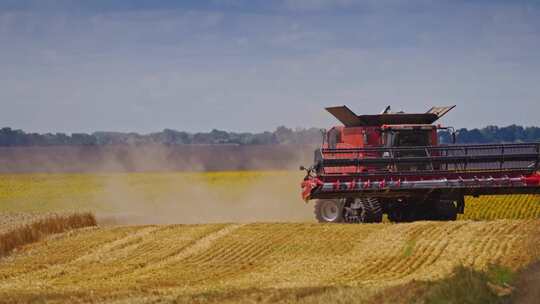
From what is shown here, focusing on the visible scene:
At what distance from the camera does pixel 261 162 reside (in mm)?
88875

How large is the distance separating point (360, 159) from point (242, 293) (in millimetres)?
10268

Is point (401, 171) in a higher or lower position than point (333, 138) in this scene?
lower

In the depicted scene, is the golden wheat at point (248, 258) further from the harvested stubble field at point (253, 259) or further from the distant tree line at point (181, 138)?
the distant tree line at point (181, 138)

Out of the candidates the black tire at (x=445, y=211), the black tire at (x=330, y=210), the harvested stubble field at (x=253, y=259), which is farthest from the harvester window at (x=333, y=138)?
the black tire at (x=445, y=211)

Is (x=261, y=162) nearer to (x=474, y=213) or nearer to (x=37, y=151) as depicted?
(x=37, y=151)

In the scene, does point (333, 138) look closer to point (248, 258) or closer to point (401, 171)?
point (401, 171)

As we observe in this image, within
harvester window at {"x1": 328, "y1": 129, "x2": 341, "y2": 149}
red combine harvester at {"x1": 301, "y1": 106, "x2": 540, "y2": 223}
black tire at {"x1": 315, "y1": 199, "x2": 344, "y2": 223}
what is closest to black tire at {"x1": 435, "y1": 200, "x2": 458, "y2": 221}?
red combine harvester at {"x1": 301, "y1": 106, "x2": 540, "y2": 223}

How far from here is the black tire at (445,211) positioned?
26703 mm

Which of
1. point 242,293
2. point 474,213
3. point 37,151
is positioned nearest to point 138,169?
point 37,151

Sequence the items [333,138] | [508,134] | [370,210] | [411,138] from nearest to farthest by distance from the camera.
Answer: [370,210], [411,138], [333,138], [508,134]

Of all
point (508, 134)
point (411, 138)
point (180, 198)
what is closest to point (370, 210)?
point (411, 138)

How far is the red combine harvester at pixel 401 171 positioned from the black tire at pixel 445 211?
1.1 inches

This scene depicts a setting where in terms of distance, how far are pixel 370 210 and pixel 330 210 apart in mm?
1427

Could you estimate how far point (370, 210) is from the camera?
25859 millimetres
